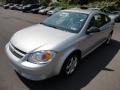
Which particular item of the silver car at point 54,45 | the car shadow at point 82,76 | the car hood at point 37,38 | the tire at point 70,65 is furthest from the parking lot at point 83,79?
the car hood at point 37,38

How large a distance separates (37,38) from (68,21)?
4.10ft

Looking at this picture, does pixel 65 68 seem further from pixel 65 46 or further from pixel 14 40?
pixel 14 40

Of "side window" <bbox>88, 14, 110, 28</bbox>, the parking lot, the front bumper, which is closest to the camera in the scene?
the front bumper

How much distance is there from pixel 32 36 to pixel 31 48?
0.63 meters

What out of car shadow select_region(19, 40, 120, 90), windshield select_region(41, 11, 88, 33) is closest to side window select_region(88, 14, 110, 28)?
windshield select_region(41, 11, 88, 33)

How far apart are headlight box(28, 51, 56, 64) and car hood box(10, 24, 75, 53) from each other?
0.47 ft

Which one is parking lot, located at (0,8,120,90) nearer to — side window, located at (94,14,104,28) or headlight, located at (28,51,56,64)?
headlight, located at (28,51,56,64)

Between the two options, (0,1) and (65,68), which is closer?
(65,68)

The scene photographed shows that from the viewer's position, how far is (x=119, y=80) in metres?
4.29

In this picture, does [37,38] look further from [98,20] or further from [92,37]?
[98,20]

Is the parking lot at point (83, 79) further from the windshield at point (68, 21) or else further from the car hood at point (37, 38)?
the windshield at point (68, 21)

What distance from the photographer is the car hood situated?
12.2ft

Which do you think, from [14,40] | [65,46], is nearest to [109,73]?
[65,46]

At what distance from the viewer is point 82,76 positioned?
4.40m
